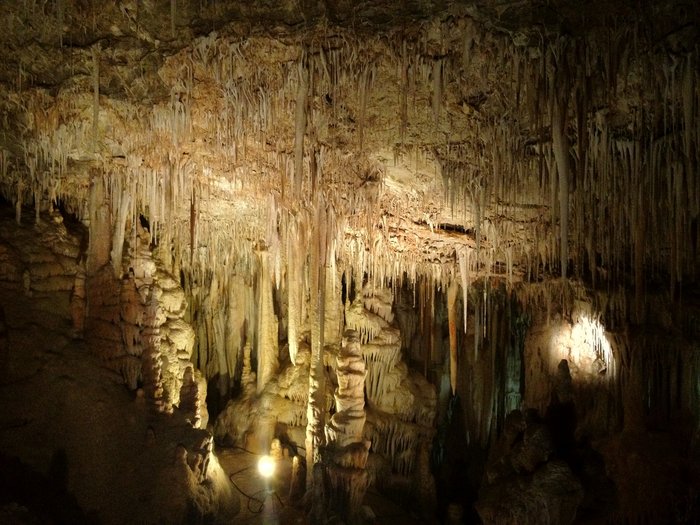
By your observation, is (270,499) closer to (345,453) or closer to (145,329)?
(345,453)

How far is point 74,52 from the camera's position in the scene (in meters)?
5.02

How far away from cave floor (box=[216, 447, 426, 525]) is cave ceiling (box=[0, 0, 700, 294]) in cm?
452

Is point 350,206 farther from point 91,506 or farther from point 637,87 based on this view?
point 91,506

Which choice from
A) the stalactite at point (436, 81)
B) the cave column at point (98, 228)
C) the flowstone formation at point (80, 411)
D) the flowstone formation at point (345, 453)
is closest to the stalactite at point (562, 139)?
the stalactite at point (436, 81)

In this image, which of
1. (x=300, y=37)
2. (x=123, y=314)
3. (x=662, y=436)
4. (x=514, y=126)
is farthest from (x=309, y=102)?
(x=662, y=436)

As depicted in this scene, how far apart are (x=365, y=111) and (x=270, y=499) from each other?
6.98 metres

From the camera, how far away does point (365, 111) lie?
17.9ft

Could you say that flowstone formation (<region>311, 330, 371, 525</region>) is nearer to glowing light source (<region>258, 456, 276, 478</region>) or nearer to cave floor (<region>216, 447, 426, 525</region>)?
cave floor (<region>216, 447, 426, 525</region>)

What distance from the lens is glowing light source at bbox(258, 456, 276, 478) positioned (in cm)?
958

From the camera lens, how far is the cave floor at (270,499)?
8.53 m

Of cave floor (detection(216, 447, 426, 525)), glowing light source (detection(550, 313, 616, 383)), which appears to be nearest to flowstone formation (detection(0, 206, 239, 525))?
cave floor (detection(216, 447, 426, 525))

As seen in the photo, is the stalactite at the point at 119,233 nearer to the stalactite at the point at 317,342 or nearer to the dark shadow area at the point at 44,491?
the dark shadow area at the point at 44,491

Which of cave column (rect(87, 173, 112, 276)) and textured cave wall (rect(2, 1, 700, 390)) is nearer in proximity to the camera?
textured cave wall (rect(2, 1, 700, 390))

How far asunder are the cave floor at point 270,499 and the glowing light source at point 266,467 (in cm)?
10
